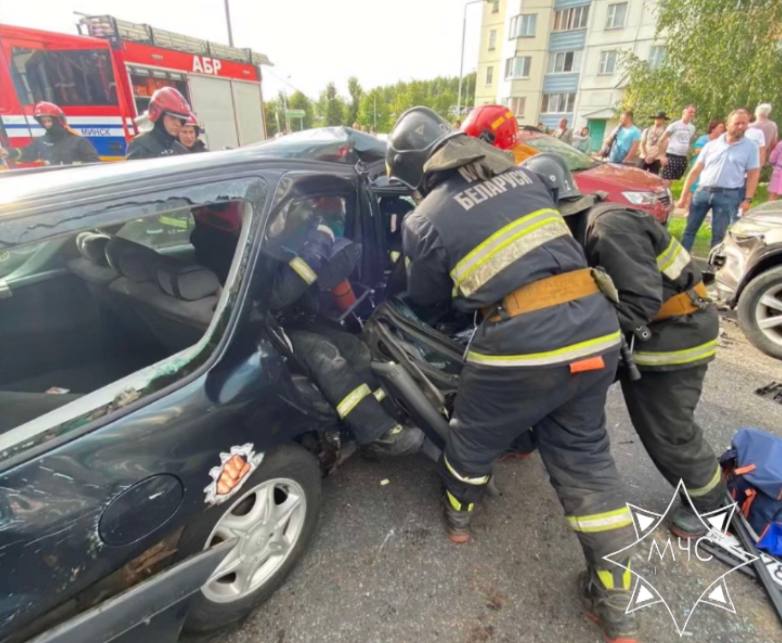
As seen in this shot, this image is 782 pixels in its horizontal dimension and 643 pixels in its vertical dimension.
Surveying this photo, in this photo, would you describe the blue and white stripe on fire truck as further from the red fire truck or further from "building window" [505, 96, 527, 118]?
"building window" [505, 96, 527, 118]

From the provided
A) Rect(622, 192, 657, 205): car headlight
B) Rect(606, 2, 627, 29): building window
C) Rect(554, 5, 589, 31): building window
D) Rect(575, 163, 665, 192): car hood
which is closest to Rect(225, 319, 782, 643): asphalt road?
Rect(622, 192, 657, 205): car headlight

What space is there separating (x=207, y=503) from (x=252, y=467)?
168 mm

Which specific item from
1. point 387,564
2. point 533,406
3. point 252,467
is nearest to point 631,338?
point 533,406

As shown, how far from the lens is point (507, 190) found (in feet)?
5.30

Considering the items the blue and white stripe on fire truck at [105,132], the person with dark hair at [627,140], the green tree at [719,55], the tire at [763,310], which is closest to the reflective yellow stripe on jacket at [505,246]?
the tire at [763,310]

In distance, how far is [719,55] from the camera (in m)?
9.96

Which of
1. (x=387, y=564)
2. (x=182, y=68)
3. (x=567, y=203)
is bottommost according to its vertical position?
(x=387, y=564)

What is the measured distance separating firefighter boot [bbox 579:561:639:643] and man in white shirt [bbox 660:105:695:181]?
765 centimetres

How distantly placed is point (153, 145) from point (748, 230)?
494 cm

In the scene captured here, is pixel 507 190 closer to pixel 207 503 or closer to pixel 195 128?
pixel 207 503

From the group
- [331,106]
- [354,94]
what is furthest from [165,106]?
[354,94]

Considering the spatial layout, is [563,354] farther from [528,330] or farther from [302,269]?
[302,269]

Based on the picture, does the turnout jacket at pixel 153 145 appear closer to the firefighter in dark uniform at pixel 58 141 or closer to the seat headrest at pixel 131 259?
the seat headrest at pixel 131 259

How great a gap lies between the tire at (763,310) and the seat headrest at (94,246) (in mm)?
4364
